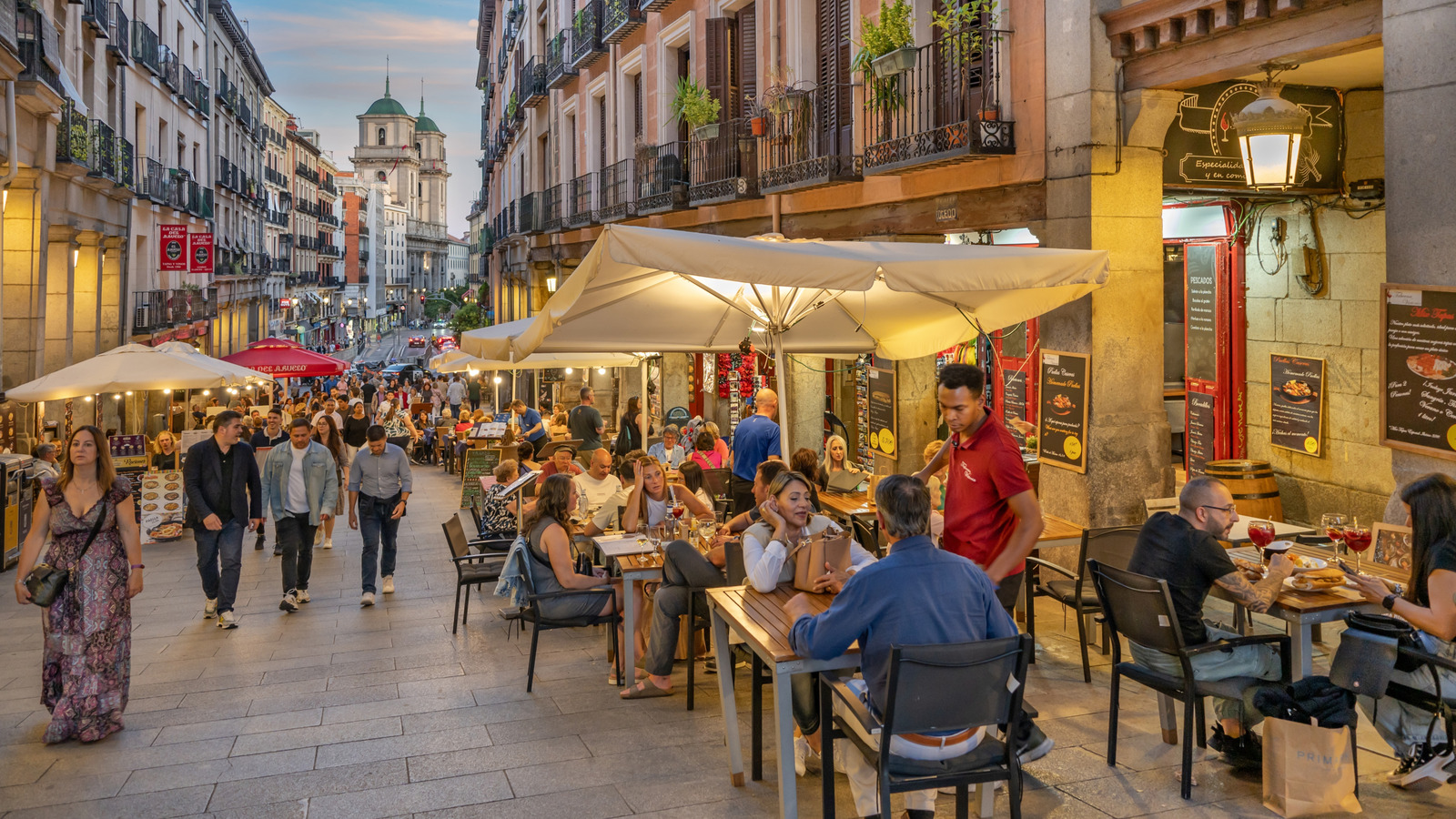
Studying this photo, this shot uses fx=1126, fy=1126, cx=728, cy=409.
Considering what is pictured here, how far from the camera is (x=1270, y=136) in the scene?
815 cm

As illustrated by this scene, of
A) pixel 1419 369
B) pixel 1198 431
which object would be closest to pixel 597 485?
Answer: pixel 1419 369

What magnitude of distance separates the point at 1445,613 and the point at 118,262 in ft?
79.6

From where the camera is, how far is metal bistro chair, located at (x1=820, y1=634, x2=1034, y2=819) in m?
3.97

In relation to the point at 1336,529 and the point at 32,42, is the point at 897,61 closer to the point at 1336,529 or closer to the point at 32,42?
the point at 1336,529

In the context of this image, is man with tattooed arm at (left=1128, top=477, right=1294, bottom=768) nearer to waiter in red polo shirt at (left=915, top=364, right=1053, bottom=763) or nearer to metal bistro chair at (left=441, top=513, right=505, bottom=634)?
waiter in red polo shirt at (left=915, top=364, right=1053, bottom=763)

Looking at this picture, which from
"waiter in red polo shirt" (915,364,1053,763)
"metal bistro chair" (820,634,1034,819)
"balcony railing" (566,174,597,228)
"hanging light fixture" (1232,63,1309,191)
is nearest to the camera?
"metal bistro chair" (820,634,1034,819)

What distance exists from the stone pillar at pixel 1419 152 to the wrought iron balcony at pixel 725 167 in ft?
30.3

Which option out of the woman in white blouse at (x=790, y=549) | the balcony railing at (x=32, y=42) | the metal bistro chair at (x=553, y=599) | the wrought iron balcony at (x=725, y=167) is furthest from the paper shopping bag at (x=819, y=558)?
the balcony railing at (x=32, y=42)

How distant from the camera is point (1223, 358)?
11344 millimetres

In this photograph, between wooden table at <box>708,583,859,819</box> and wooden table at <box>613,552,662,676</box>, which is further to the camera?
wooden table at <box>613,552,662,676</box>

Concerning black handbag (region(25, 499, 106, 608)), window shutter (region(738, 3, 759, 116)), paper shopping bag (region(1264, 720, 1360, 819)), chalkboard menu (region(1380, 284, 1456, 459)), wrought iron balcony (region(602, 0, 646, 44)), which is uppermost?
wrought iron balcony (region(602, 0, 646, 44))

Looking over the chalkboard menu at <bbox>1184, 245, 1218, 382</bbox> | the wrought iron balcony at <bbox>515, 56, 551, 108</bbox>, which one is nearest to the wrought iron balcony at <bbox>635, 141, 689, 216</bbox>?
the chalkboard menu at <bbox>1184, 245, 1218, 382</bbox>

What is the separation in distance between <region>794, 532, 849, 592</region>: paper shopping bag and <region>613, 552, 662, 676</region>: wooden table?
1676 millimetres

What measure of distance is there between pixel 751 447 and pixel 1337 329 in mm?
5353
